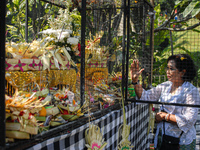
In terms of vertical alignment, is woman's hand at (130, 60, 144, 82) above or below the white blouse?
above

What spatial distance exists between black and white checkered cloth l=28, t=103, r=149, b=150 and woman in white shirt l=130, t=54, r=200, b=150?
0.33 m

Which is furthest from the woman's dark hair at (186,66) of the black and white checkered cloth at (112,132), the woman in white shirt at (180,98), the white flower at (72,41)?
the white flower at (72,41)

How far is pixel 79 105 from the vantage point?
1.78 metres

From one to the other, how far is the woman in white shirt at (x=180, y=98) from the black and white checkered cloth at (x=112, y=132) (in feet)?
1.07

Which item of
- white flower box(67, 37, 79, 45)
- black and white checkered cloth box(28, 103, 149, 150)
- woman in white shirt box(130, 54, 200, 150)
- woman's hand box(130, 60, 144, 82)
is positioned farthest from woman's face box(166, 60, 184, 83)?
white flower box(67, 37, 79, 45)

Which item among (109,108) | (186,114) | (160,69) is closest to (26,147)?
(109,108)

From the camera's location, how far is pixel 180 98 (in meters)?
2.45

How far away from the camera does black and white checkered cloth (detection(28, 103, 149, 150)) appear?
1359 mm

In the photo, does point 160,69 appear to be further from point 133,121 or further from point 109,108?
point 109,108

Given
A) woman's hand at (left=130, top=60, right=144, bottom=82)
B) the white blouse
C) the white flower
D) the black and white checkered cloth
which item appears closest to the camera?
the black and white checkered cloth

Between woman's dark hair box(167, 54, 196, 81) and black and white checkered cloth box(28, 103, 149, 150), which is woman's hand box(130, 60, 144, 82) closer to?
black and white checkered cloth box(28, 103, 149, 150)

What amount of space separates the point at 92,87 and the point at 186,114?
109 cm

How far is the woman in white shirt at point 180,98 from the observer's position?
233 centimetres

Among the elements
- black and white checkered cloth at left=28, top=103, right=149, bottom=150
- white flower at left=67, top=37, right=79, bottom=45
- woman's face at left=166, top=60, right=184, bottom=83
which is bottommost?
black and white checkered cloth at left=28, top=103, right=149, bottom=150
